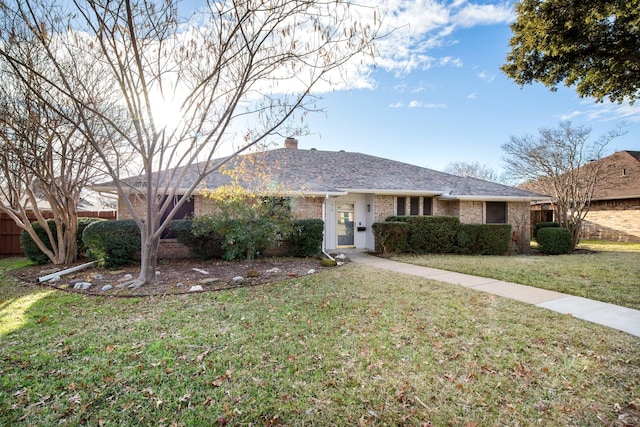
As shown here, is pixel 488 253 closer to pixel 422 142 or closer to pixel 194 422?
pixel 422 142

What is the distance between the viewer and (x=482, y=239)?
12789mm

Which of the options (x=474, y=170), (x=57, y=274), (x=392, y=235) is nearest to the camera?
(x=57, y=274)

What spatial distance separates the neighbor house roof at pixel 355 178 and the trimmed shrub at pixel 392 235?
5.69 feet

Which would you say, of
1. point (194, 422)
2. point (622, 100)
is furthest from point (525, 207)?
point (194, 422)

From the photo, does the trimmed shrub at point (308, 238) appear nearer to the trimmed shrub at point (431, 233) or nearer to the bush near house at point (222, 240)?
the bush near house at point (222, 240)

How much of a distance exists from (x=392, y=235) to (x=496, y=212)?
6.42m

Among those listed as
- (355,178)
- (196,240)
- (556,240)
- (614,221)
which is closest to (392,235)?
(355,178)

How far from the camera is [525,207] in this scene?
48.8ft

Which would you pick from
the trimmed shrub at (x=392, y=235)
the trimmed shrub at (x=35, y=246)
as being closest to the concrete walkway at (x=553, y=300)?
the trimmed shrub at (x=392, y=235)

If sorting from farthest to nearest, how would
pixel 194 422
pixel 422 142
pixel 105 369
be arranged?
1. pixel 422 142
2. pixel 105 369
3. pixel 194 422

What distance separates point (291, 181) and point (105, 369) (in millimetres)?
9957

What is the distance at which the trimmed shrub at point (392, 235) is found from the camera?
1184cm

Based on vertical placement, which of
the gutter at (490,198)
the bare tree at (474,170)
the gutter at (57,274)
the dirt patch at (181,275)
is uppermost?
the bare tree at (474,170)

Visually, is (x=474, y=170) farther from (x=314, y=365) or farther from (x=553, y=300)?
(x=314, y=365)
